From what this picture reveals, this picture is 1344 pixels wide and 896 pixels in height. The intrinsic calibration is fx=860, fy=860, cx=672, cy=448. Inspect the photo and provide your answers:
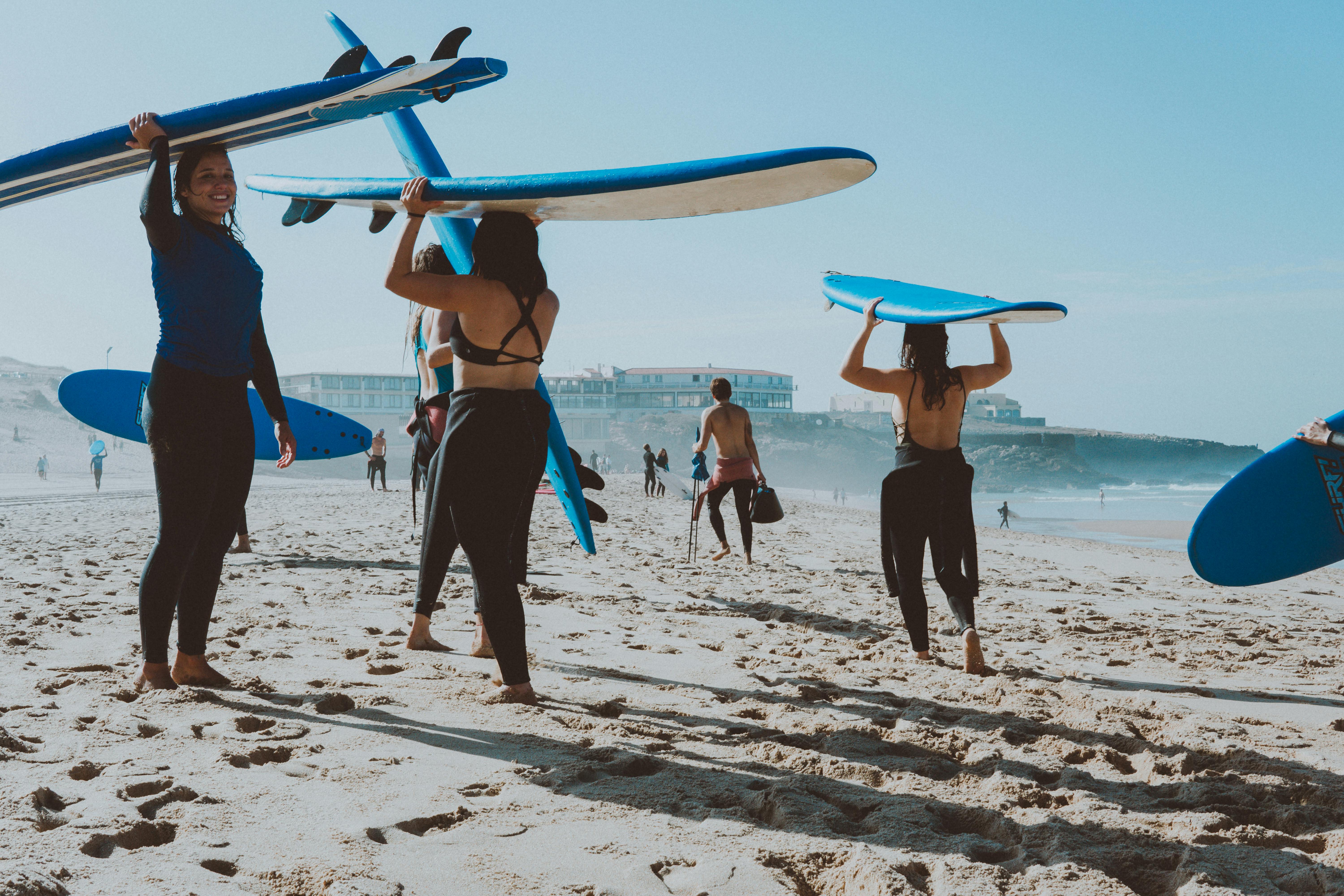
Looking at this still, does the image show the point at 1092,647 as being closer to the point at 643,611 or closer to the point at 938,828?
the point at 643,611

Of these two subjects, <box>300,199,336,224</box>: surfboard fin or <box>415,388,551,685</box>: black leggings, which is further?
<box>300,199,336,224</box>: surfboard fin

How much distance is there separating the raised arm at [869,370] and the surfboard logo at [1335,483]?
2151 mm

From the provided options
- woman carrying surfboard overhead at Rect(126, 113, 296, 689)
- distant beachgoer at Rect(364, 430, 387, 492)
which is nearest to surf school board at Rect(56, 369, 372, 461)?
woman carrying surfboard overhead at Rect(126, 113, 296, 689)

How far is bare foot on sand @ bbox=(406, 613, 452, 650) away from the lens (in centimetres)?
343

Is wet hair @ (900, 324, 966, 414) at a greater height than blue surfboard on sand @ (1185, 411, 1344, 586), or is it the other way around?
wet hair @ (900, 324, 966, 414)

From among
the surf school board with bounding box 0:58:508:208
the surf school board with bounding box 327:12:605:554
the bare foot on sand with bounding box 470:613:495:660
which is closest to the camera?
the surf school board with bounding box 0:58:508:208

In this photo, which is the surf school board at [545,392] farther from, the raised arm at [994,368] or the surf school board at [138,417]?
the surf school board at [138,417]

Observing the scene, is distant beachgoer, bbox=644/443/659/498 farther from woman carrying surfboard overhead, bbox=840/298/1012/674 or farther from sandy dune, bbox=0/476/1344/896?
woman carrying surfboard overhead, bbox=840/298/1012/674

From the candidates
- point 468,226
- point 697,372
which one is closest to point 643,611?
point 468,226

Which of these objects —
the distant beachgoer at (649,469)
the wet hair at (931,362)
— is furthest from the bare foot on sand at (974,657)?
the distant beachgoer at (649,469)

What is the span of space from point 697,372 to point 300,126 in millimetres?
89973

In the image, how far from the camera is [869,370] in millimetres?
3525

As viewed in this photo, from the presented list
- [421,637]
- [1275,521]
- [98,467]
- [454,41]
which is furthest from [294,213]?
[98,467]

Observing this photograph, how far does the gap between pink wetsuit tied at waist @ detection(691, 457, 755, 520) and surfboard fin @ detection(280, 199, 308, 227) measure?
12.4 ft
